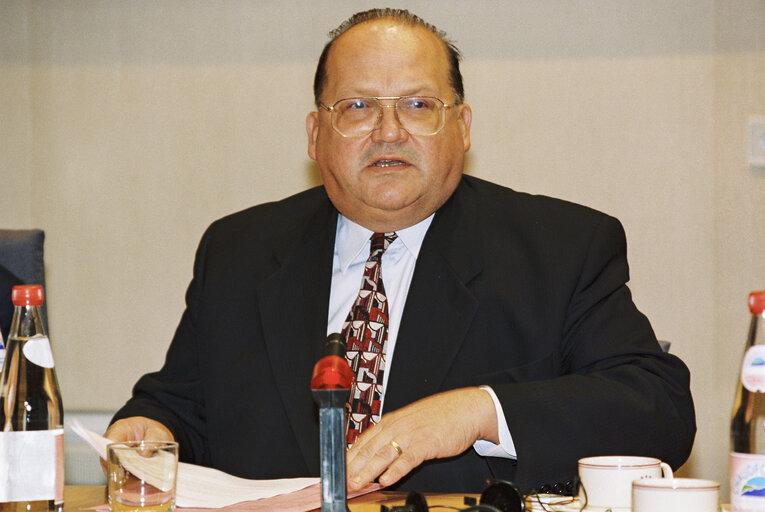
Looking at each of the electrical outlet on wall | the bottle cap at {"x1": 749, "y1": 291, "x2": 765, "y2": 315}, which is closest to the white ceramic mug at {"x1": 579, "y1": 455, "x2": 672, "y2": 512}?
the bottle cap at {"x1": 749, "y1": 291, "x2": 765, "y2": 315}

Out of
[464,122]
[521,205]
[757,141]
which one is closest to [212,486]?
[521,205]

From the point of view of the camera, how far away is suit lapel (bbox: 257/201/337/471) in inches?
75.0

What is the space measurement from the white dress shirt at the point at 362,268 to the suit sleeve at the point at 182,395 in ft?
1.09

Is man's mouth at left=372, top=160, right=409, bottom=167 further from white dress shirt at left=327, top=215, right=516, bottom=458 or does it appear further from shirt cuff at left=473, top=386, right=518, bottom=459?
shirt cuff at left=473, top=386, right=518, bottom=459

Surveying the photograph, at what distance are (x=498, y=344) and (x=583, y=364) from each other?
18 cm

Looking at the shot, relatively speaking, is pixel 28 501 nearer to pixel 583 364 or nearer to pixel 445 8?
pixel 583 364

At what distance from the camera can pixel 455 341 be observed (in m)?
1.90

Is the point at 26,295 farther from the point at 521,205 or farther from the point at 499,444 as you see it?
the point at 521,205

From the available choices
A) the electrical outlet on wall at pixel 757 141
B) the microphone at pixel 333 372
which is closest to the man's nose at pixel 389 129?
the microphone at pixel 333 372

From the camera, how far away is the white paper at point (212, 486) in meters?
1.38

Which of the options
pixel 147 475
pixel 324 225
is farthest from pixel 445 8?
pixel 147 475

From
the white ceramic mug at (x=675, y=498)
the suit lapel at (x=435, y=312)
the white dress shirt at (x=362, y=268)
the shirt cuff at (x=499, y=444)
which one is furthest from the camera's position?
the white dress shirt at (x=362, y=268)

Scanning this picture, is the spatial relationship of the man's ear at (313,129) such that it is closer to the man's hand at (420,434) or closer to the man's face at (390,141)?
the man's face at (390,141)

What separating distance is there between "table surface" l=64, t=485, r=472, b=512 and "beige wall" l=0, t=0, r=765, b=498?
1814mm
